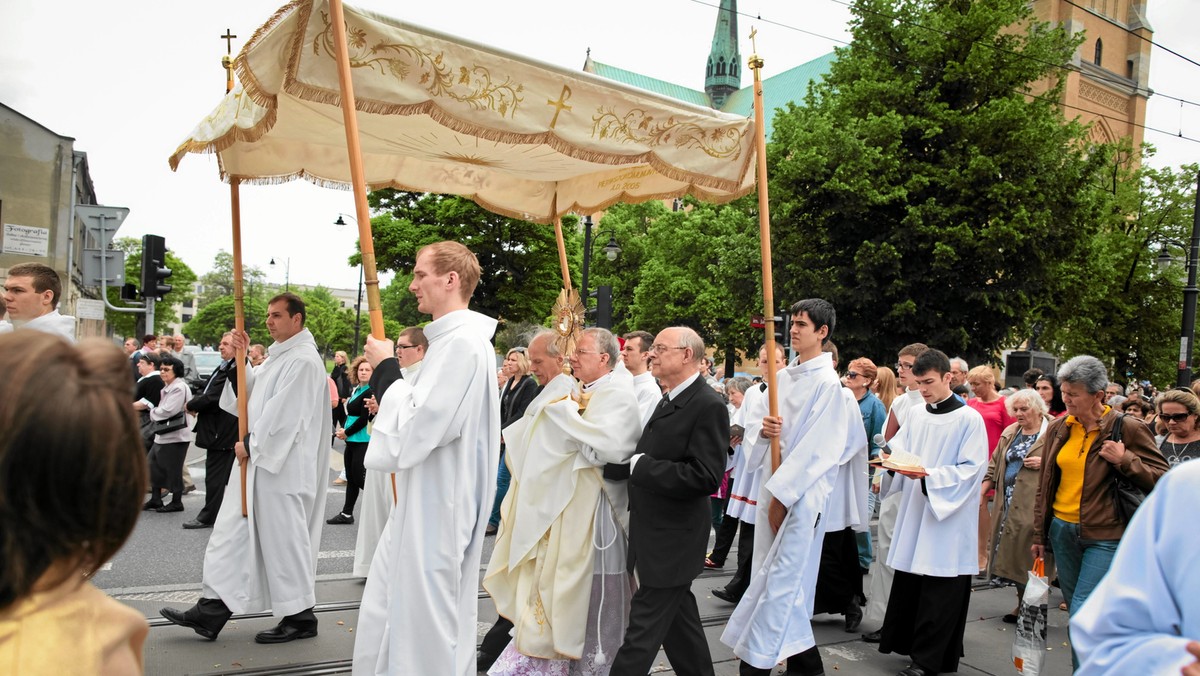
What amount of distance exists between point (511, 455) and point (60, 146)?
37.5 m

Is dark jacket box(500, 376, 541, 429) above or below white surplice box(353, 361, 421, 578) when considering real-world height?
above

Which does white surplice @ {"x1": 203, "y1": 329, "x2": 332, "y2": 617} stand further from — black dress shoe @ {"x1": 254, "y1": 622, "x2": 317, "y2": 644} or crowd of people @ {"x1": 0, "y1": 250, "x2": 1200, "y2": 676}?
black dress shoe @ {"x1": 254, "y1": 622, "x2": 317, "y2": 644}

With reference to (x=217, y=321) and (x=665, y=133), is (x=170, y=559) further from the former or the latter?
(x=217, y=321)

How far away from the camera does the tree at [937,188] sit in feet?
70.2

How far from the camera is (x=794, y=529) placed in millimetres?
4977

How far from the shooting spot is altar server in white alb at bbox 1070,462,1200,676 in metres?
1.64

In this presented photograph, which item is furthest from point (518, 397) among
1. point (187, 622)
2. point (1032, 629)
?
point (1032, 629)

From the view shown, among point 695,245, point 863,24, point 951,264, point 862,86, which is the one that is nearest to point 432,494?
point 951,264

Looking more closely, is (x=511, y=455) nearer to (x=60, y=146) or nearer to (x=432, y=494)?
(x=432, y=494)

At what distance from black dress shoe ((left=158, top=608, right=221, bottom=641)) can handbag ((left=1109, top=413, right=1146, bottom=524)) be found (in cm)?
503

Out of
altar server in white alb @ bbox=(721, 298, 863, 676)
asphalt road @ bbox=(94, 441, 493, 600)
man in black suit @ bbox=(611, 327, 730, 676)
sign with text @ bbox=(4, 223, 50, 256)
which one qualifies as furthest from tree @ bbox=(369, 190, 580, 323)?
man in black suit @ bbox=(611, 327, 730, 676)

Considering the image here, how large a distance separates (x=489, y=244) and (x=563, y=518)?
95.4 ft

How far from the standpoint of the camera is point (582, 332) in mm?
5168

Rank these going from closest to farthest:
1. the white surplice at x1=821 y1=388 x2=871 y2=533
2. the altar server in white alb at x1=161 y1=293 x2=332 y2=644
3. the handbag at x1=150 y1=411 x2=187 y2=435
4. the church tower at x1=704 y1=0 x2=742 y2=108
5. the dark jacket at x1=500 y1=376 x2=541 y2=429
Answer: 1. the altar server in white alb at x1=161 y1=293 x2=332 y2=644
2. the white surplice at x1=821 y1=388 x2=871 y2=533
3. the dark jacket at x1=500 y1=376 x2=541 y2=429
4. the handbag at x1=150 y1=411 x2=187 y2=435
5. the church tower at x1=704 y1=0 x2=742 y2=108
